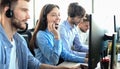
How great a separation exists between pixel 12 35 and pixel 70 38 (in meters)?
1.24

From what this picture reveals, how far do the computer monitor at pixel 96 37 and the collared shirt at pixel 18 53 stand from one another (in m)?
0.49

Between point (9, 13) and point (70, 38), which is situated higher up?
point (9, 13)

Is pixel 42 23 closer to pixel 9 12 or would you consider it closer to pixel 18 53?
pixel 18 53

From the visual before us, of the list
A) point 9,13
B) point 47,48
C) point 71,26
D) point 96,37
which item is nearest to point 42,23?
point 47,48

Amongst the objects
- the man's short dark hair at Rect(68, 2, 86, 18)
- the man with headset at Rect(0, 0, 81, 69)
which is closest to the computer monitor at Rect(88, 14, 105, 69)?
the man with headset at Rect(0, 0, 81, 69)

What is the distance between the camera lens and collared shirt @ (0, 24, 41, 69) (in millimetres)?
1527

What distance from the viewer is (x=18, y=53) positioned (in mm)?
1691

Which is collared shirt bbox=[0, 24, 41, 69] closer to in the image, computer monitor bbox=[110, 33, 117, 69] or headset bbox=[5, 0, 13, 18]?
headset bbox=[5, 0, 13, 18]

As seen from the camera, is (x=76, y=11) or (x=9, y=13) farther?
(x=76, y=11)

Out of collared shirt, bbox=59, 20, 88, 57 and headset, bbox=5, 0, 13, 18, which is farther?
collared shirt, bbox=59, 20, 88, 57

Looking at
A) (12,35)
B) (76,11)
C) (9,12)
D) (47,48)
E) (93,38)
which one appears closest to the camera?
(93,38)

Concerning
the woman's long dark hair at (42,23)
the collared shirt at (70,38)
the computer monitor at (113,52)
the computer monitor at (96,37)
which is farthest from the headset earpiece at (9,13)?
the collared shirt at (70,38)

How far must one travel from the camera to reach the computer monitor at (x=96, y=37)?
1.36 metres

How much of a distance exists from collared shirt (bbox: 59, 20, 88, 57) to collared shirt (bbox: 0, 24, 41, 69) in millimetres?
847
